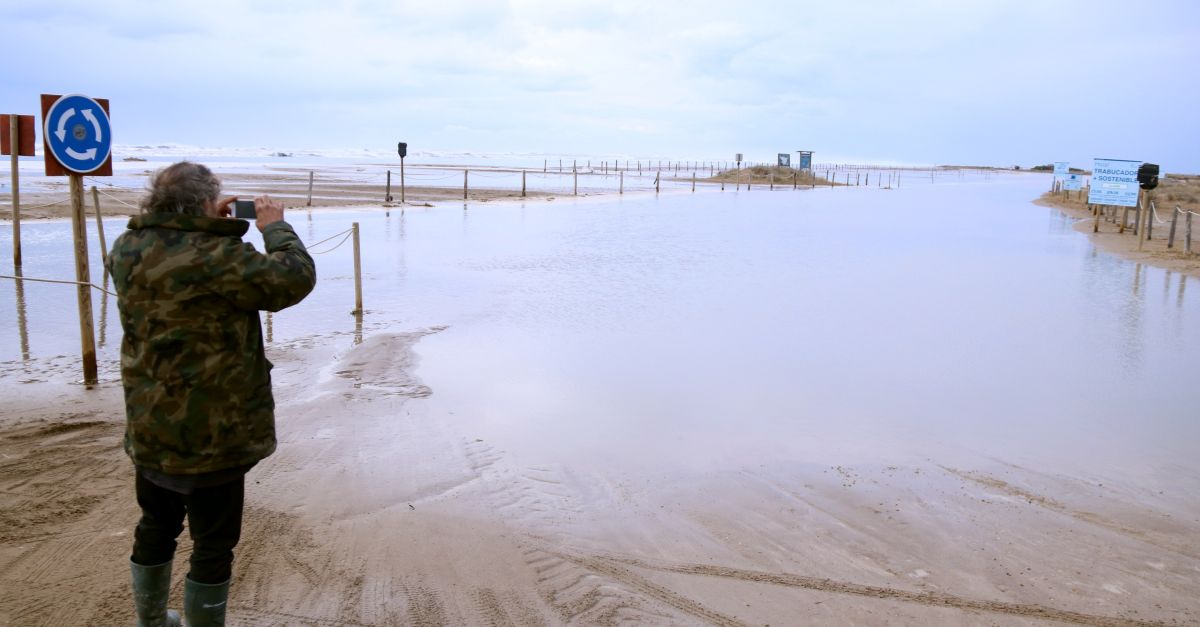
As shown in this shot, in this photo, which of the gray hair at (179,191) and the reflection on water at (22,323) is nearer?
the gray hair at (179,191)

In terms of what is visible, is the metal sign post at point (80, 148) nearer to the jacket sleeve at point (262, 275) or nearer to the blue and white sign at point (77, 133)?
the blue and white sign at point (77, 133)

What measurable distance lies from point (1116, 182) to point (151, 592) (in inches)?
1013

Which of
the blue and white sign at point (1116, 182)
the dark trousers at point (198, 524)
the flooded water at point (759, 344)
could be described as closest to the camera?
the dark trousers at point (198, 524)

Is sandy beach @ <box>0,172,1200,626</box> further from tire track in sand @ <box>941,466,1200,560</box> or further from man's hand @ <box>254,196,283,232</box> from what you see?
man's hand @ <box>254,196,283,232</box>

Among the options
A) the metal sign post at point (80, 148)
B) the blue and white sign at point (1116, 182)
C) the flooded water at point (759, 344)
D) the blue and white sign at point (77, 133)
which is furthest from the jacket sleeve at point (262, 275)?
the blue and white sign at point (1116, 182)

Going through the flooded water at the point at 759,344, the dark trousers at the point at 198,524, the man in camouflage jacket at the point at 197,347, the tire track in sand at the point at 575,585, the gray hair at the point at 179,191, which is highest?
the gray hair at the point at 179,191

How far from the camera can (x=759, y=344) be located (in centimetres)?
891

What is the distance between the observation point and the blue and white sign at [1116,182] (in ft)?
75.1

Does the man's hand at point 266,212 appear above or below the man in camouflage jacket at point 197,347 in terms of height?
above

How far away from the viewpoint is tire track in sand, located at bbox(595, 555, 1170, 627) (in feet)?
11.4

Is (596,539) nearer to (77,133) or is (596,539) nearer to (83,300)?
(83,300)

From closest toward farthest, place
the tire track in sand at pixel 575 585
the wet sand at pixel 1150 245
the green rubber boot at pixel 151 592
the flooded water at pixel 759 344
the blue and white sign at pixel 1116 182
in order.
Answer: the green rubber boot at pixel 151 592 < the tire track in sand at pixel 575 585 < the flooded water at pixel 759 344 < the wet sand at pixel 1150 245 < the blue and white sign at pixel 1116 182

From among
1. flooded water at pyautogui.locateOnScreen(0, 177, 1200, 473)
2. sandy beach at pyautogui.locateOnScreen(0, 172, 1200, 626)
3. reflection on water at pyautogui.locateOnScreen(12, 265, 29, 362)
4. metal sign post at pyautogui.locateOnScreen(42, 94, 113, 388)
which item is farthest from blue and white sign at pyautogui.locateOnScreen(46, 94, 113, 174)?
reflection on water at pyautogui.locateOnScreen(12, 265, 29, 362)

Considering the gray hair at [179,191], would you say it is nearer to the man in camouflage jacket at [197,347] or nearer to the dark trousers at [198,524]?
the man in camouflage jacket at [197,347]
